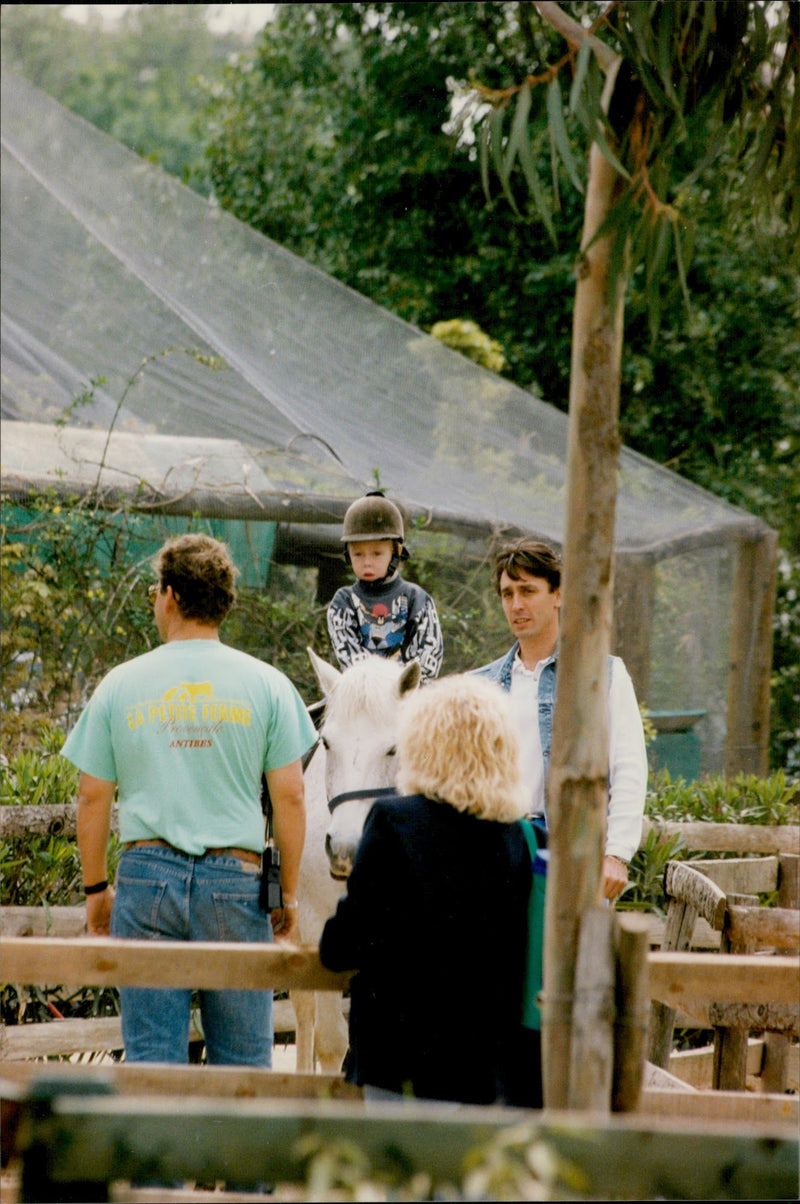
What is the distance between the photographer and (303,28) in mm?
13258

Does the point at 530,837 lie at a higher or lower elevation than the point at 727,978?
higher

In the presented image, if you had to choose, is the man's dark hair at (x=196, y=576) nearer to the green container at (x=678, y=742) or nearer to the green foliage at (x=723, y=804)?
the green foliage at (x=723, y=804)

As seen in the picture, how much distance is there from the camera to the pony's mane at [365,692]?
3.65 m

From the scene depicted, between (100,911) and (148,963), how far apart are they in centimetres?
86

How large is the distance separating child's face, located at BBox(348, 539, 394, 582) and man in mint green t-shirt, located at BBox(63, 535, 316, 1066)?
1.58 meters

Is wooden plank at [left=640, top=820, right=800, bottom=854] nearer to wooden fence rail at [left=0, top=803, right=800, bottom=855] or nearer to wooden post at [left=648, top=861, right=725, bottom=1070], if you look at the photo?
wooden fence rail at [left=0, top=803, right=800, bottom=855]

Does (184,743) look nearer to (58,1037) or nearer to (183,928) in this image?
(183,928)

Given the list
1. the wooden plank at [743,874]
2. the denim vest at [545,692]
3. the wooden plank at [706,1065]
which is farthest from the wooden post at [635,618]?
the denim vest at [545,692]

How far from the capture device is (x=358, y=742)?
11.8ft

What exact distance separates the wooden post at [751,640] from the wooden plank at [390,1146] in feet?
27.0

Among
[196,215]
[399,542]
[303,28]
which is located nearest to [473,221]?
[303,28]

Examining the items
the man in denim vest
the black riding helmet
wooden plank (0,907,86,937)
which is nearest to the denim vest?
the man in denim vest

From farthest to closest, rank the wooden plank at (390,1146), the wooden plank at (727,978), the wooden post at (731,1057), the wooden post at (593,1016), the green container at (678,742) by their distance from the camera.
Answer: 1. the green container at (678,742)
2. the wooden post at (731,1057)
3. the wooden plank at (727,978)
4. the wooden post at (593,1016)
5. the wooden plank at (390,1146)

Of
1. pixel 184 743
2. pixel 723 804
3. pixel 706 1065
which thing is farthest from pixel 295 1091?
pixel 723 804
